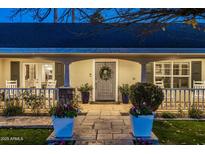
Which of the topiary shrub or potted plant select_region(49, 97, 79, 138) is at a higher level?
the topiary shrub

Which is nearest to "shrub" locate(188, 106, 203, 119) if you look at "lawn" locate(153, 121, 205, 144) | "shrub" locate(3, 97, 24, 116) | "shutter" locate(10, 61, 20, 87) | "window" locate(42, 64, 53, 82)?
"lawn" locate(153, 121, 205, 144)

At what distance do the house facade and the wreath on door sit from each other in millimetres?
169

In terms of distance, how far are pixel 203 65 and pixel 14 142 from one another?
1064cm

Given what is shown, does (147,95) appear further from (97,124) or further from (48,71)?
(48,71)

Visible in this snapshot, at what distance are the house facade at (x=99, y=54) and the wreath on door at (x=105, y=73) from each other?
0.56ft

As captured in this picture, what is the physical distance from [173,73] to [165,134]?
729 centimetres

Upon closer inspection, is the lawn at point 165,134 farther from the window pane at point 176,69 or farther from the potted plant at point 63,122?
the window pane at point 176,69

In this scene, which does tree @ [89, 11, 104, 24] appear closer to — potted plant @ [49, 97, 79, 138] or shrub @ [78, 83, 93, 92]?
potted plant @ [49, 97, 79, 138]

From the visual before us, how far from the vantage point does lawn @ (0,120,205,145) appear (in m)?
7.65

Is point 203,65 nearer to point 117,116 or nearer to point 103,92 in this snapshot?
point 103,92

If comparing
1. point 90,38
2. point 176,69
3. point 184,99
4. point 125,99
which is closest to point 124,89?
point 125,99
